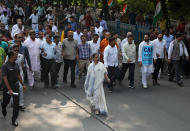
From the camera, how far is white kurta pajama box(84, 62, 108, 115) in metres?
8.59

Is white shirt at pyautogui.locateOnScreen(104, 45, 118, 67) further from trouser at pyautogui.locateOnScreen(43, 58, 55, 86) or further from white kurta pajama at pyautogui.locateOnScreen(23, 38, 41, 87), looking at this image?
white kurta pajama at pyautogui.locateOnScreen(23, 38, 41, 87)

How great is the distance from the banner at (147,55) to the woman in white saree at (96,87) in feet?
9.58

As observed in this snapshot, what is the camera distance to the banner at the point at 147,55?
11438 millimetres

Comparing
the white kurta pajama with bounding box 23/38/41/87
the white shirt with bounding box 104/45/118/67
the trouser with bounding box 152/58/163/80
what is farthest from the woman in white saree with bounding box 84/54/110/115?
the trouser with bounding box 152/58/163/80

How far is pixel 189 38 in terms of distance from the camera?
42.8 ft

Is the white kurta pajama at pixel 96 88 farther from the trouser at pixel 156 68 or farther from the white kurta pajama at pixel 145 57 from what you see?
the trouser at pixel 156 68

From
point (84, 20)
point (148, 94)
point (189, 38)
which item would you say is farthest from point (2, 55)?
point (84, 20)

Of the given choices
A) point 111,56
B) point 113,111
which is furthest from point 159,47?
point 113,111

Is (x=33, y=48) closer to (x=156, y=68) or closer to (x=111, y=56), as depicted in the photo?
(x=111, y=56)

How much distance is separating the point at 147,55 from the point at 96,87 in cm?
331

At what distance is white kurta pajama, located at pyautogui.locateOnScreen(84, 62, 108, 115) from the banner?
2.94m

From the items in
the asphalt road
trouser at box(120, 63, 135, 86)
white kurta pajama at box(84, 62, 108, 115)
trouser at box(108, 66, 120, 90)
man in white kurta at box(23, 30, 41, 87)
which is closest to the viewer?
the asphalt road

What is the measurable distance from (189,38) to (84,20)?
7.84 metres

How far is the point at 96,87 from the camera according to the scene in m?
8.68
